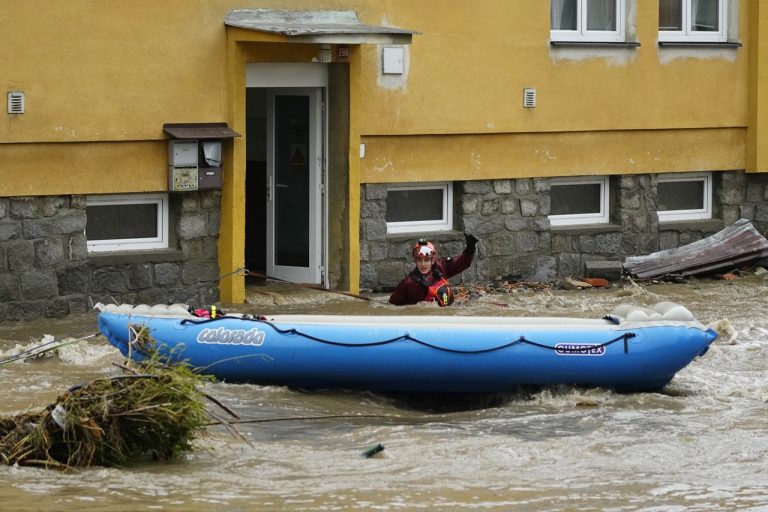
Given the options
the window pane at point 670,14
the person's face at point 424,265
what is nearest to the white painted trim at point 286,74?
the person's face at point 424,265

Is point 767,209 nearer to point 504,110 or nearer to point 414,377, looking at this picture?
point 504,110

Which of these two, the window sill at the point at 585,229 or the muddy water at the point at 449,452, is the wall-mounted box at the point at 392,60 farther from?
the muddy water at the point at 449,452

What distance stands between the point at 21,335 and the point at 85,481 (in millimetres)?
4326

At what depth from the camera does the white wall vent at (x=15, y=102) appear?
467 inches

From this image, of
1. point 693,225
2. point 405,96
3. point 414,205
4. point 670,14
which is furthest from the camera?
point 693,225

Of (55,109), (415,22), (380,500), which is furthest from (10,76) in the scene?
(380,500)

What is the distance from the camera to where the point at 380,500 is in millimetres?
7391

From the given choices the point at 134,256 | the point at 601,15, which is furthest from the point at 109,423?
the point at 601,15

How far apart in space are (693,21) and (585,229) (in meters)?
2.59

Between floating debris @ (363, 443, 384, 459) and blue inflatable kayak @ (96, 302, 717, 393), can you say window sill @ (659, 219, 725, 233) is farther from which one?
floating debris @ (363, 443, 384, 459)

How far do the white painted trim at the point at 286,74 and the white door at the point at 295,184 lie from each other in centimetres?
18

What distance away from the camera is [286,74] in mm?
13586

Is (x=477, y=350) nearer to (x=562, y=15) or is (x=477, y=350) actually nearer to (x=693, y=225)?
(x=562, y=15)

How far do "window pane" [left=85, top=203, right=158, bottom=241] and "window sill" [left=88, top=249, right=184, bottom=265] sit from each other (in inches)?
6.9
